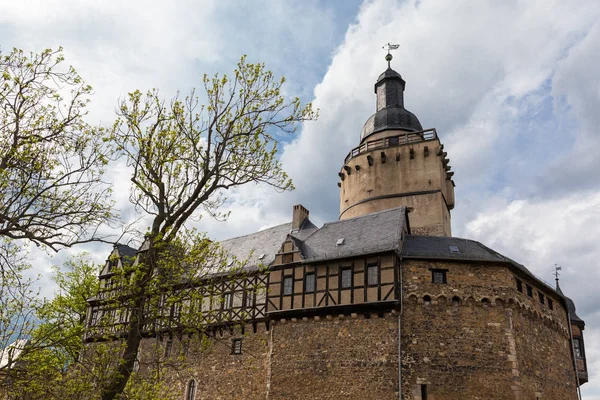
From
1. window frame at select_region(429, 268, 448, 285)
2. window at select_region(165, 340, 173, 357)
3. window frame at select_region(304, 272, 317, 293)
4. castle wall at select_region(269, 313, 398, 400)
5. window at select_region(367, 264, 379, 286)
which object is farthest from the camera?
window at select_region(165, 340, 173, 357)

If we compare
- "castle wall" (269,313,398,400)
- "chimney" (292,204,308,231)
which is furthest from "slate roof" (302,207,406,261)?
"castle wall" (269,313,398,400)

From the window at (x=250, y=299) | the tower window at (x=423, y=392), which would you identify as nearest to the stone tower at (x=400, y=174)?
the window at (x=250, y=299)

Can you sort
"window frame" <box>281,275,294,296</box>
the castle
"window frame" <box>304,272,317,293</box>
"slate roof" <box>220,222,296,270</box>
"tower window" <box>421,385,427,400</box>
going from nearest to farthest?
"tower window" <box>421,385,427,400</box>, the castle, "window frame" <box>304,272,317,293</box>, "window frame" <box>281,275,294,296</box>, "slate roof" <box>220,222,296,270</box>

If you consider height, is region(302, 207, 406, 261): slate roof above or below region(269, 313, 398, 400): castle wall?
above

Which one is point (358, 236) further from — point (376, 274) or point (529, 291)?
point (529, 291)

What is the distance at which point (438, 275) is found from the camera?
65.6 feet

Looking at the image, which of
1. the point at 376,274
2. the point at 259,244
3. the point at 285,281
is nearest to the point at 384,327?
the point at 376,274

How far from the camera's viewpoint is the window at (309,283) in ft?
69.8

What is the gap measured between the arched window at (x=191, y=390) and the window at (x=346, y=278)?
27.5ft

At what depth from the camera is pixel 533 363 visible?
1977 cm

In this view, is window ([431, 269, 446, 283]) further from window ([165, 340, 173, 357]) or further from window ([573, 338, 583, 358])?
window ([165, 340, 173, 357])

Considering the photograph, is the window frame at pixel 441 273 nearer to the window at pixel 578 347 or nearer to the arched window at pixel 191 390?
the window at pixel 578 347

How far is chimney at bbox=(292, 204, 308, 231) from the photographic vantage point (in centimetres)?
2698

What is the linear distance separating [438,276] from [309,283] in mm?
5163
